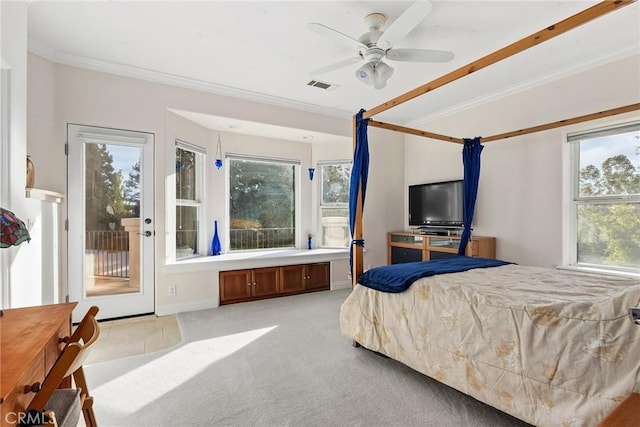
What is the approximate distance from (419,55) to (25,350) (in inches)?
112

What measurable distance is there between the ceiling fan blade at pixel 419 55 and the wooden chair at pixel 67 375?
2607 millimetres

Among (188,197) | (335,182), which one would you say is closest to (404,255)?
(335,182)

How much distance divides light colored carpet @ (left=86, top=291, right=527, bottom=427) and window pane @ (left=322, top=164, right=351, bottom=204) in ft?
8.52

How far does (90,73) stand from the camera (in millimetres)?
3199

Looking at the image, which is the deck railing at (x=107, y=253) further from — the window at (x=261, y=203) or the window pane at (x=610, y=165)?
the window pane at (x=610, y=165)

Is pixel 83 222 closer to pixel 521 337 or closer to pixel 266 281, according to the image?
pixel 266 281

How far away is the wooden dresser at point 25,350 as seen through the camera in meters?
0.85

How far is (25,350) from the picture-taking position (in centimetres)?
105

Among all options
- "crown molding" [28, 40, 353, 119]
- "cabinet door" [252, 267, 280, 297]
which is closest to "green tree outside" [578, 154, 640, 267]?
"crown molding" [28, 40, 353, 119]

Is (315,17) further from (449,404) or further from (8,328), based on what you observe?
(449,404)

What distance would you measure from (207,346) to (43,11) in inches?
119

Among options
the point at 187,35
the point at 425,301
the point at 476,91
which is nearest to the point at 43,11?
the point at 187,35

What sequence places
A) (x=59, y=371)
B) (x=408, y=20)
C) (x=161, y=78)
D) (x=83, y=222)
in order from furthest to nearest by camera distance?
(x=161, y=78)
(x=83, y=222)
(x=408, y=20)
(x=59, y=371)

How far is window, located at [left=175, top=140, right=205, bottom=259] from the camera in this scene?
13.1 feet
